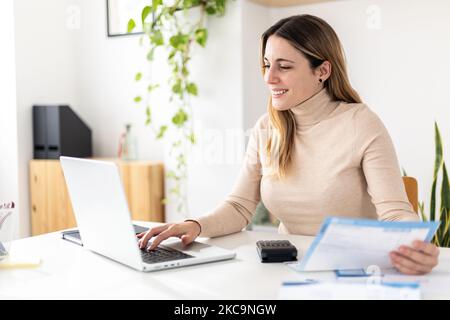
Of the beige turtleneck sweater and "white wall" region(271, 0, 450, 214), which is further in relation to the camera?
"white wall" region(271, 0, 450, 214)

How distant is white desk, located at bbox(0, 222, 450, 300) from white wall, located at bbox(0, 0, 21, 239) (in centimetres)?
239

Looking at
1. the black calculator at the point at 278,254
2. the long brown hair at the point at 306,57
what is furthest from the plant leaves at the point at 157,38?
the black calculator at the point at 278,254

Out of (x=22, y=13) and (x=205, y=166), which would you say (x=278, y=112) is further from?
(x=22, y=13)

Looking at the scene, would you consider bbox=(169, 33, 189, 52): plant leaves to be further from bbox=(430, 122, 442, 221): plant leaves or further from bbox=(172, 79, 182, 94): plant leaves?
bbox=(430, 122, 442, 221): plant leaves

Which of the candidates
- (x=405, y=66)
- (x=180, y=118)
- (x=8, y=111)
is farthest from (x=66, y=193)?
(x=405, y=66)

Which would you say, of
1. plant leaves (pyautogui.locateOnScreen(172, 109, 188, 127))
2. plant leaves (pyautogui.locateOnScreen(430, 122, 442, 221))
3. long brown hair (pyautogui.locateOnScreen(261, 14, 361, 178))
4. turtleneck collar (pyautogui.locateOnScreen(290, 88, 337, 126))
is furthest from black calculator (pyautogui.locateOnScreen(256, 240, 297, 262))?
plant leaves (pyautogui.locateOnScreen(172, 109, 188, 127))

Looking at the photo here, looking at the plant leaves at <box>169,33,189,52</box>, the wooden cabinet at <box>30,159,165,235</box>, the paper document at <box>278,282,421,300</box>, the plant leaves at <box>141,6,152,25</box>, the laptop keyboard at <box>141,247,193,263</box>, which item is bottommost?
the wooden cabinet at <box>30,159,165,235</box>

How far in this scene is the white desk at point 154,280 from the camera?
120 cm

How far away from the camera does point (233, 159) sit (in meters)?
3.28

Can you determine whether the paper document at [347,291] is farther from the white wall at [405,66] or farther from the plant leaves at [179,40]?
the plant leaves at [179,40]

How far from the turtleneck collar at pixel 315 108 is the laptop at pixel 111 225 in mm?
600

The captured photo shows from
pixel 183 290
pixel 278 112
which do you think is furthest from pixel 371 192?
pixel 183 290

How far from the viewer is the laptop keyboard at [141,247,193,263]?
1.42m

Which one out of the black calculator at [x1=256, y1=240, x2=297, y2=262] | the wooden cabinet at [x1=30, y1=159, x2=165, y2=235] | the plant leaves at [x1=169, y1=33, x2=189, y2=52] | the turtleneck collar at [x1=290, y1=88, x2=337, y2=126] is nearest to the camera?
the black calculator at [x1=256, y1=240, x2=297, y2=262]
